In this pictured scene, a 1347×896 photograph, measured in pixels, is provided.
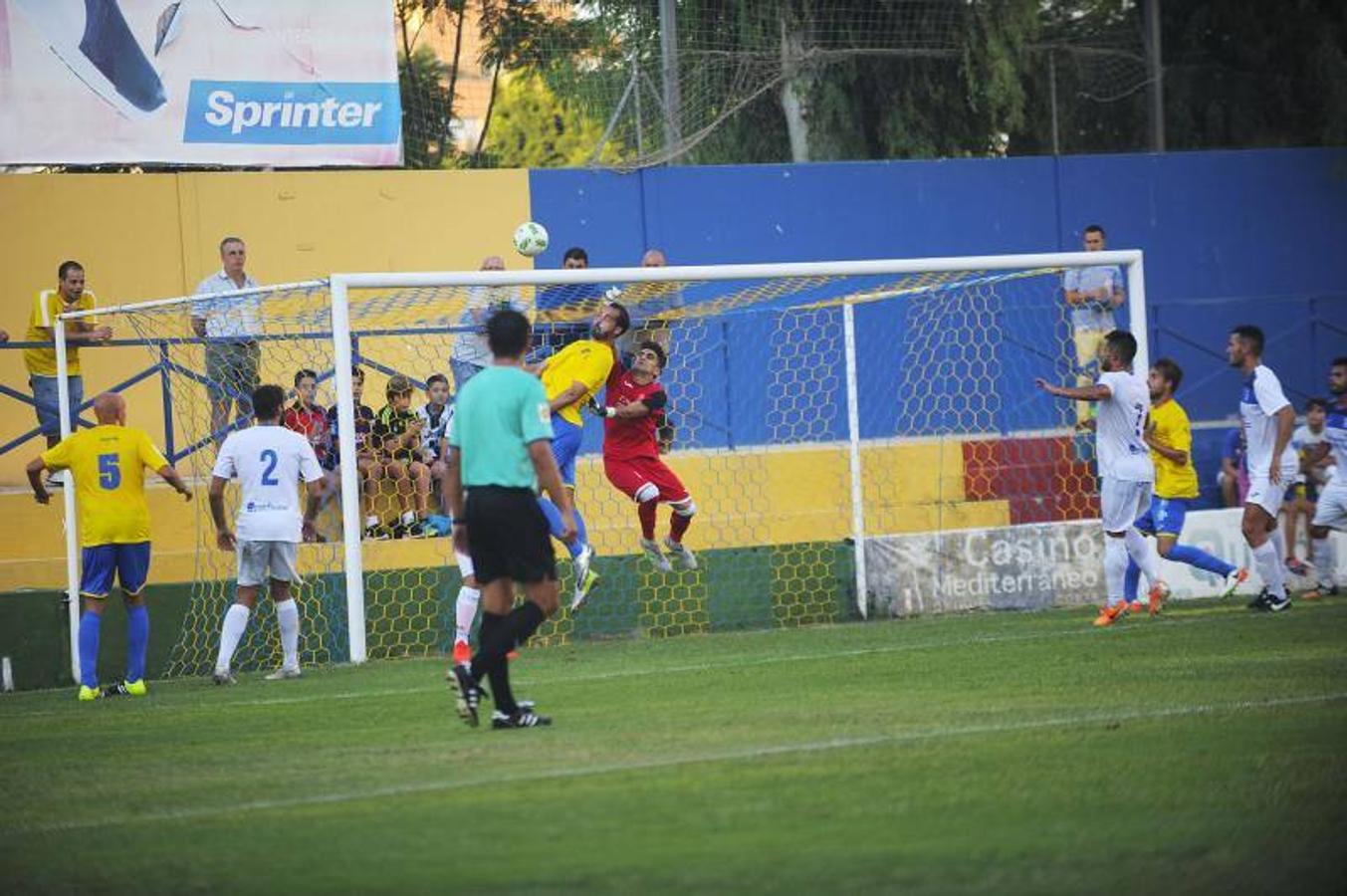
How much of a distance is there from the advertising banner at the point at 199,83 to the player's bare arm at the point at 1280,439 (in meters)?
10.5

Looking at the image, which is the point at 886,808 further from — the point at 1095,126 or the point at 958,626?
the point at 1095,126

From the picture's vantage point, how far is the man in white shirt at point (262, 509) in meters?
14.0

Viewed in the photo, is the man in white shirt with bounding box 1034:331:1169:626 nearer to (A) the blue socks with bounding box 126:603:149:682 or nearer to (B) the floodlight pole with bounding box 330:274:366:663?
(B) the floodlight pole with bounding box 330:274:366:663

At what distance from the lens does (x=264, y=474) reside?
14039 millimetres

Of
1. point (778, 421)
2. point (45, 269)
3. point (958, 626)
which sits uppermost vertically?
point (45, 269)

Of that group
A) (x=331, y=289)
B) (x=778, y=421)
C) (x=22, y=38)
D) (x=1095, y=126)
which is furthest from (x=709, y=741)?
(x=1095, y=126)

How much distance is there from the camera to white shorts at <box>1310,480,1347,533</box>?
17.2m

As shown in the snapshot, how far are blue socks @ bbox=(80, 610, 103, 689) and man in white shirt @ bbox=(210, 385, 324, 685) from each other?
828 millimetres

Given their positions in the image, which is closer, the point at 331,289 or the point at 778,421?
the point at 331,289

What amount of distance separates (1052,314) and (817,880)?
1778 cm

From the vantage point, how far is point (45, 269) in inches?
808

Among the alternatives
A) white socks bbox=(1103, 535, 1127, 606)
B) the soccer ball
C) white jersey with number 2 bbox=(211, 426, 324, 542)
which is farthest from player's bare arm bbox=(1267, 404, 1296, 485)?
white jersey with number 2 bbox=(211, 426, 324, 542)

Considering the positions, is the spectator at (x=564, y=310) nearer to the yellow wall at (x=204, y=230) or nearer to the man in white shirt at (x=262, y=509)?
the yellow wall at (x=204, y=230)

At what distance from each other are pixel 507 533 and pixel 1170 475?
8.73 metres
